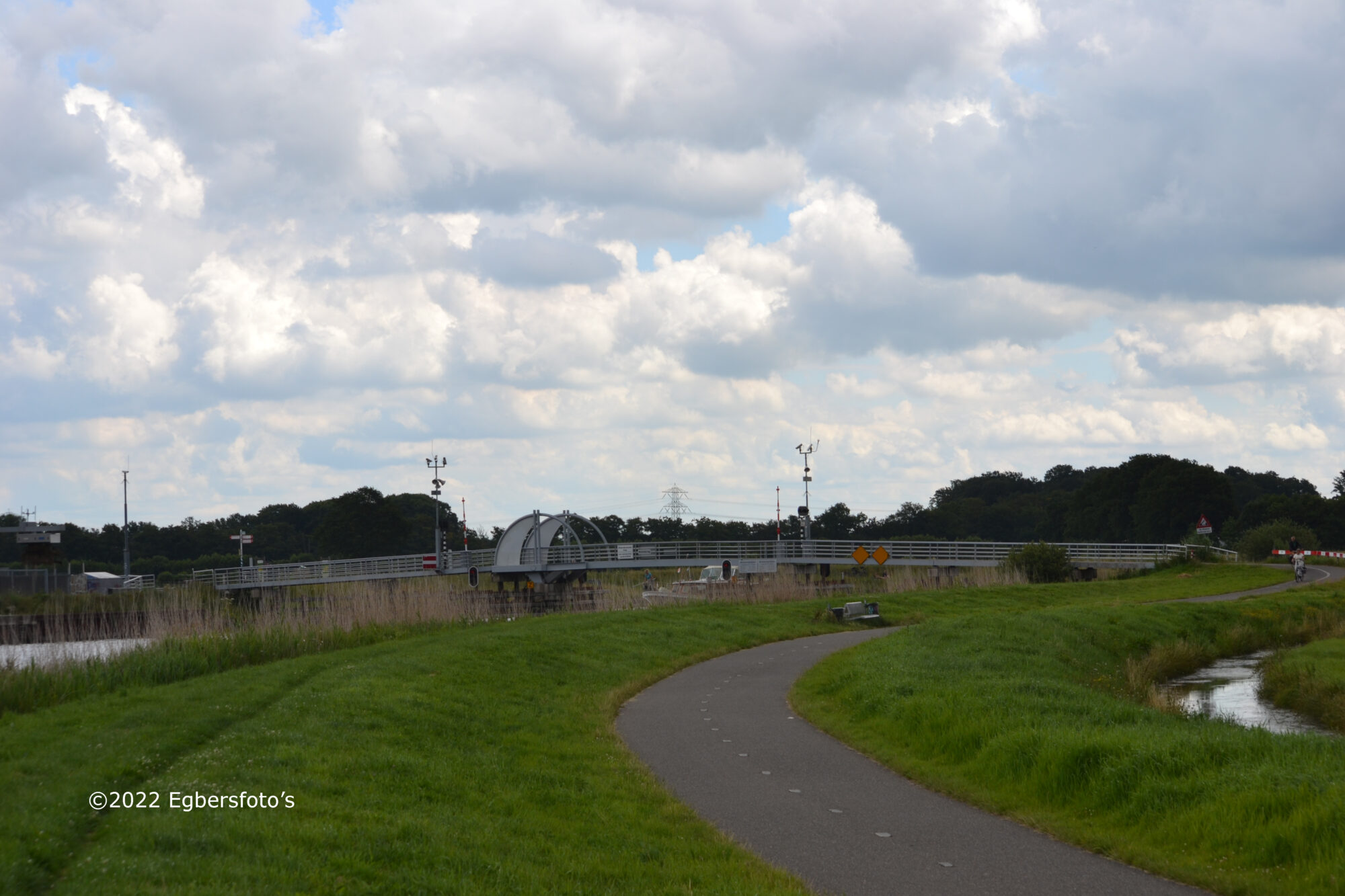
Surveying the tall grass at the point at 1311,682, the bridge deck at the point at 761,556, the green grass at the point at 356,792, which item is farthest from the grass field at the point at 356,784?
the bridge deck at the point at 761,556

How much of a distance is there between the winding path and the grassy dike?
0.38m

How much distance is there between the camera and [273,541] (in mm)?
134750

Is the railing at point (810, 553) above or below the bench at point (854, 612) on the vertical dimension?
above

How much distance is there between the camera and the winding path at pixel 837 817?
787cm

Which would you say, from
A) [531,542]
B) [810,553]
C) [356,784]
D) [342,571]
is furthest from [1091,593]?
[342,571]

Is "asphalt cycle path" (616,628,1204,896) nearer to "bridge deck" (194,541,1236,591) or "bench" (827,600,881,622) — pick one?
"bench" (827,600,881,622)

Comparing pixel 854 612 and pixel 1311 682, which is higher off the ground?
pixel 854 612

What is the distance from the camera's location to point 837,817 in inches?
380

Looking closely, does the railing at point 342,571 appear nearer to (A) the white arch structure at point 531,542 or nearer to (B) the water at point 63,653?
(A) the white arch structure at point 531,542

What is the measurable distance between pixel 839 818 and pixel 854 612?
2440 centimetres

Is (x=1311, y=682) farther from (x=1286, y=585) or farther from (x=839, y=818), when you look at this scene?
(x=1286, y=585)

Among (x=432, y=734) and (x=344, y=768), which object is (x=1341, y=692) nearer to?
(x=432, y=734)

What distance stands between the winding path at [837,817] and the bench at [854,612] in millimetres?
17397

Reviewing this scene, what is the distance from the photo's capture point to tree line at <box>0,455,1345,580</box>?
316ft
